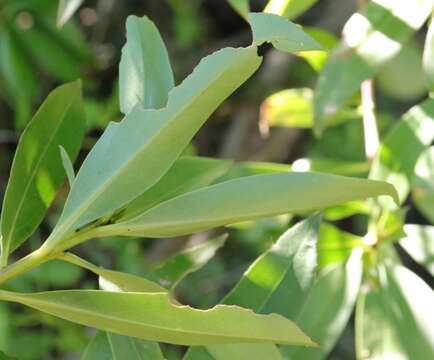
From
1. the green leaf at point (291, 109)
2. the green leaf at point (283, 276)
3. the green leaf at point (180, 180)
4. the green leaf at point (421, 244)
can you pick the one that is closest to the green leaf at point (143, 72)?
the green leaf at point (180, 180)

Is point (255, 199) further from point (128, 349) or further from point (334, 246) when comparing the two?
point (334, 246)

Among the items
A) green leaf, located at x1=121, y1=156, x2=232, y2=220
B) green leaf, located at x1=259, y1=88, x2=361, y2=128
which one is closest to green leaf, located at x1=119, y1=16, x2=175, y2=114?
green leaf, located at x1=121, y1=156, x2=232, y2=220

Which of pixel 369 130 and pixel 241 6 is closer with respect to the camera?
pixel 241 6

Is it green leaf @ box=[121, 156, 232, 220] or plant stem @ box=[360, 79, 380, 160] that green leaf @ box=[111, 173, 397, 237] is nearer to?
green leaf @ box=[121, 156, 232, 220]

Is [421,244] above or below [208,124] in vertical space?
above

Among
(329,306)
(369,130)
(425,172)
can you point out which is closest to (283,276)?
(329,306)

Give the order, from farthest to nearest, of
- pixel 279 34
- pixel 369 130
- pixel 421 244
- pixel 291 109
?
pixel 291 109 < pixel 369 130 < pixel 421 244 < pixel 279 34
